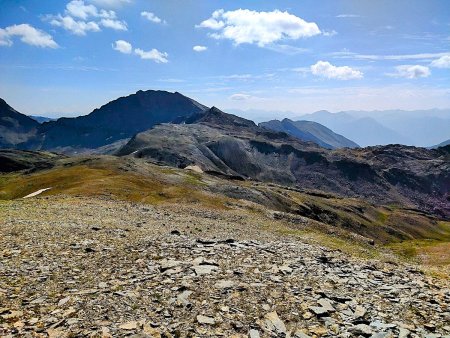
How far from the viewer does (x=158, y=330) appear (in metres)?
13.7

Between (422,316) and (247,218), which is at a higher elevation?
(422,316)

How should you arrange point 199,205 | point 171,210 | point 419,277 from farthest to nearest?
1. point 199,205
2. point 171,210
3. point 419,277

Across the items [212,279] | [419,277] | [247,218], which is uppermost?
[212,279]

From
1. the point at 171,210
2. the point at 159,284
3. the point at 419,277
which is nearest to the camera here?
the point at 159,284

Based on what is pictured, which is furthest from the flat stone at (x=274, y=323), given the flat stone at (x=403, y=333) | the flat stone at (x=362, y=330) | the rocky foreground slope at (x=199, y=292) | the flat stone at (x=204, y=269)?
the flat stone at (x=204, y=269)

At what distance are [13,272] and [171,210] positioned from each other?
39.2m

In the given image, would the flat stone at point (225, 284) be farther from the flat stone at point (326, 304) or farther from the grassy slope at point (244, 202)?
the grassy slope at point (244, 202)

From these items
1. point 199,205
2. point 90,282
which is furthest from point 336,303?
point 199,205

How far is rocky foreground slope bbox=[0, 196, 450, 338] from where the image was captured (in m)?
14.2

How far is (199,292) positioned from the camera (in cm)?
1692

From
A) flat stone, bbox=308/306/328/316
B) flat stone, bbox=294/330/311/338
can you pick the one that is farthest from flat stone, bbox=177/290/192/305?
flat stone, bbox=308/306/328/316

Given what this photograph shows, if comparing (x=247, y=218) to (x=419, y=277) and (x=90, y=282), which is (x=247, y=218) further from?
(x=90, y=282)

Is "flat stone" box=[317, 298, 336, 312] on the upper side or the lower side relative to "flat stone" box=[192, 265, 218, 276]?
lower

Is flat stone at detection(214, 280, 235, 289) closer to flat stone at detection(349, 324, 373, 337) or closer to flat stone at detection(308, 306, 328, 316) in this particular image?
flat stone at detection(308, 306, 328, 316)
